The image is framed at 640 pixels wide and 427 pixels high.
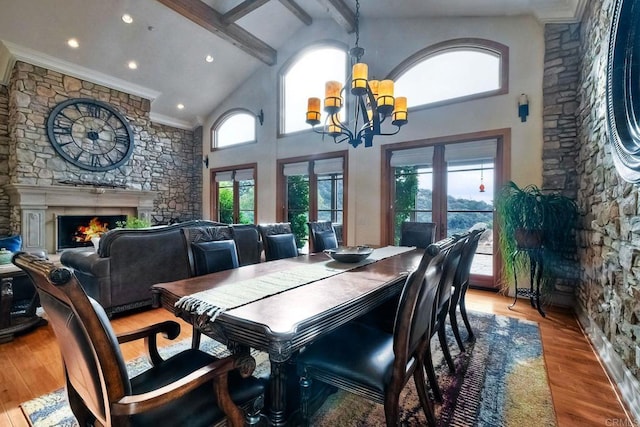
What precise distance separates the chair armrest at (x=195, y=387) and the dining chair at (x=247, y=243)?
9.49ft

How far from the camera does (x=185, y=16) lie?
196 inches

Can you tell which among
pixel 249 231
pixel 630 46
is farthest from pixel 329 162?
pixel 630 46

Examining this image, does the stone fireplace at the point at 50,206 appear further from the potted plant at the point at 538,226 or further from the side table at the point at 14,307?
the potted plant at the point at 538,226

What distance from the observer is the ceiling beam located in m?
4.53

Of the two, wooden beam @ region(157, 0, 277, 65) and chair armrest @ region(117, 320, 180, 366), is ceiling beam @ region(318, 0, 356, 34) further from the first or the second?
chair armrest @ region(117, 320, 180, 366)

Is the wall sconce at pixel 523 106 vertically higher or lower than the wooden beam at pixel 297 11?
lower

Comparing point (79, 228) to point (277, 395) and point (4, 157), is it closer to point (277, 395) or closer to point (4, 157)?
point (4, 157)

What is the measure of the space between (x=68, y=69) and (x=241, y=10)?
3565mm

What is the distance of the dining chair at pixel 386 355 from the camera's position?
1.26 m

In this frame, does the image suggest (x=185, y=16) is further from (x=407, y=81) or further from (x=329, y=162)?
(x=407, y=81)

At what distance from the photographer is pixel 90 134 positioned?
19.7 ft

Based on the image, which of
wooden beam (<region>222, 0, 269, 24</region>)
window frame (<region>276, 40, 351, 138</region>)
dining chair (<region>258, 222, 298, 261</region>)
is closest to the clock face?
wooden beam (<region>222, 0, 269, 24</region>)

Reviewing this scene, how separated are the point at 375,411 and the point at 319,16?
6.34 metres

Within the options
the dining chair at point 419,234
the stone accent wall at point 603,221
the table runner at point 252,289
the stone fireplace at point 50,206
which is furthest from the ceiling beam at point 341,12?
the stone fireplace at point 50,206
